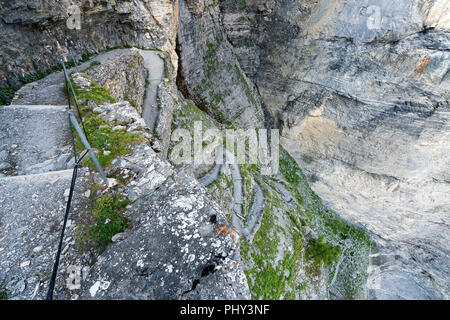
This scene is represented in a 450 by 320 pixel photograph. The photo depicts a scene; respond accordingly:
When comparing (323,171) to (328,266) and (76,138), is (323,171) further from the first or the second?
(76,138)

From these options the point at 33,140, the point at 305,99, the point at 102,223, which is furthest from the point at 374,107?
the point at 33,140

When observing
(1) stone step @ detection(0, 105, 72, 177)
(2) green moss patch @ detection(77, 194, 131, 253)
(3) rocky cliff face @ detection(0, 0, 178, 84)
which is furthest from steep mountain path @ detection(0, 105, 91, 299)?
(3) rocky cliff face @ detection(0, 0, 178, 84)

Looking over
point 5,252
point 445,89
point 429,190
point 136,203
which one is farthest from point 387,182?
point 5,252

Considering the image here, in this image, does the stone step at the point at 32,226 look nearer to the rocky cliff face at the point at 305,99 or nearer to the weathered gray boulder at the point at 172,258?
the weathered gray boulder at the point at 172,258

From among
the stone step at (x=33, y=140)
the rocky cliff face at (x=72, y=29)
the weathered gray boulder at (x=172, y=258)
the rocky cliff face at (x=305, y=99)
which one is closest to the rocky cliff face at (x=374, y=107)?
the rocky cliff face at (x=305, y=99)

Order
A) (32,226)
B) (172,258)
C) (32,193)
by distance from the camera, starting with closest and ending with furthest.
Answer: (172,258) → (32,226) → (32,193)

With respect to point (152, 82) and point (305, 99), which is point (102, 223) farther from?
point (305, 99)

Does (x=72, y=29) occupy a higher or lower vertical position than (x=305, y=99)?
higher

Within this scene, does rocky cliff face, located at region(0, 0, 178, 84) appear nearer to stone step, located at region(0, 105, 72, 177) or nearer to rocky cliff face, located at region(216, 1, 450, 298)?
stone step, located at region(0, 105, 72, 177)

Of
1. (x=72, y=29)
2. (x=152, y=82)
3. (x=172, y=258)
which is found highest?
(x=72, y=29)

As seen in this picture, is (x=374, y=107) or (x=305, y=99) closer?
(x=374, y=107)
